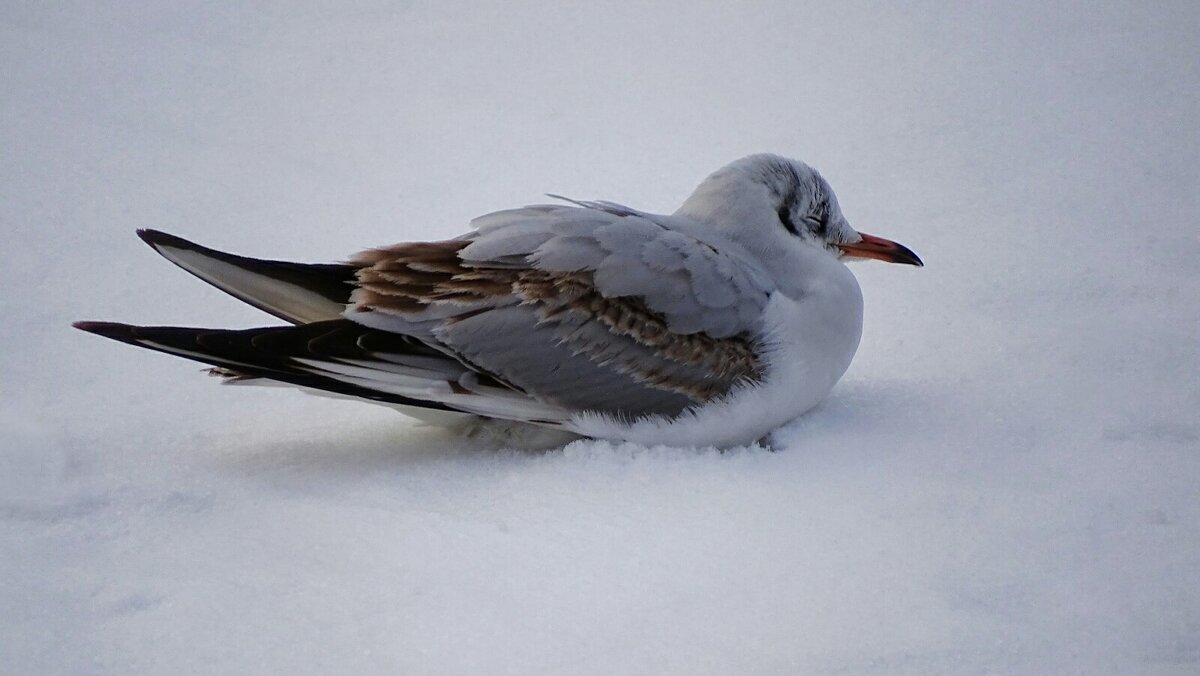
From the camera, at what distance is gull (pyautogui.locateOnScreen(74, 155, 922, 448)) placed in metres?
3.59

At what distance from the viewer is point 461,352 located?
3613 mm

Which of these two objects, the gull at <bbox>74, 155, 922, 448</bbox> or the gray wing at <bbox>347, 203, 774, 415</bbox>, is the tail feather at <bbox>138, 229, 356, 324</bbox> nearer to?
the gull at <bbox>74, 155, 922, 448</bbox>

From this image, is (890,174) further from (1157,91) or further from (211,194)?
(211,194)

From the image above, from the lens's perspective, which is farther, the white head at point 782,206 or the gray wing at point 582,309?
the white head at point 782,206

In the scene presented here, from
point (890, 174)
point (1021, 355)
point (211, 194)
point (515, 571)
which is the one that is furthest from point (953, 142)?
point (515, 571)

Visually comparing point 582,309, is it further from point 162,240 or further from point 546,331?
point 162,240

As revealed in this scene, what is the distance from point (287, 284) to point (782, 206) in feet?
5.60

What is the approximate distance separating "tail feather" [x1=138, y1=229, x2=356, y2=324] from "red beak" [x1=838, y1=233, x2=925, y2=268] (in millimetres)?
1879

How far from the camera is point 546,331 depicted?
365cm

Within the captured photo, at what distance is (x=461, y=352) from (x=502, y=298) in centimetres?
20

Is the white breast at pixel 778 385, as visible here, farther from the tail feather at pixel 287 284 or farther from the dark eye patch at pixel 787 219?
the tail feather at pixel 287 284

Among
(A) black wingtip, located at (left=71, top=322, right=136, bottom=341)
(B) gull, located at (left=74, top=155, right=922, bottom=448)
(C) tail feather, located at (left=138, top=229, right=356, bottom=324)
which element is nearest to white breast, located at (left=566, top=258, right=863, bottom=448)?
(B) gull, located at (left=74, top=155, right=922, bottom=448)

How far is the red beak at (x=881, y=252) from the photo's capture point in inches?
179

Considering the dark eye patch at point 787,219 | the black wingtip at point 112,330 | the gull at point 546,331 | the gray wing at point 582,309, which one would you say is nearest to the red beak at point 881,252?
the dark eye patch at point 787,219
